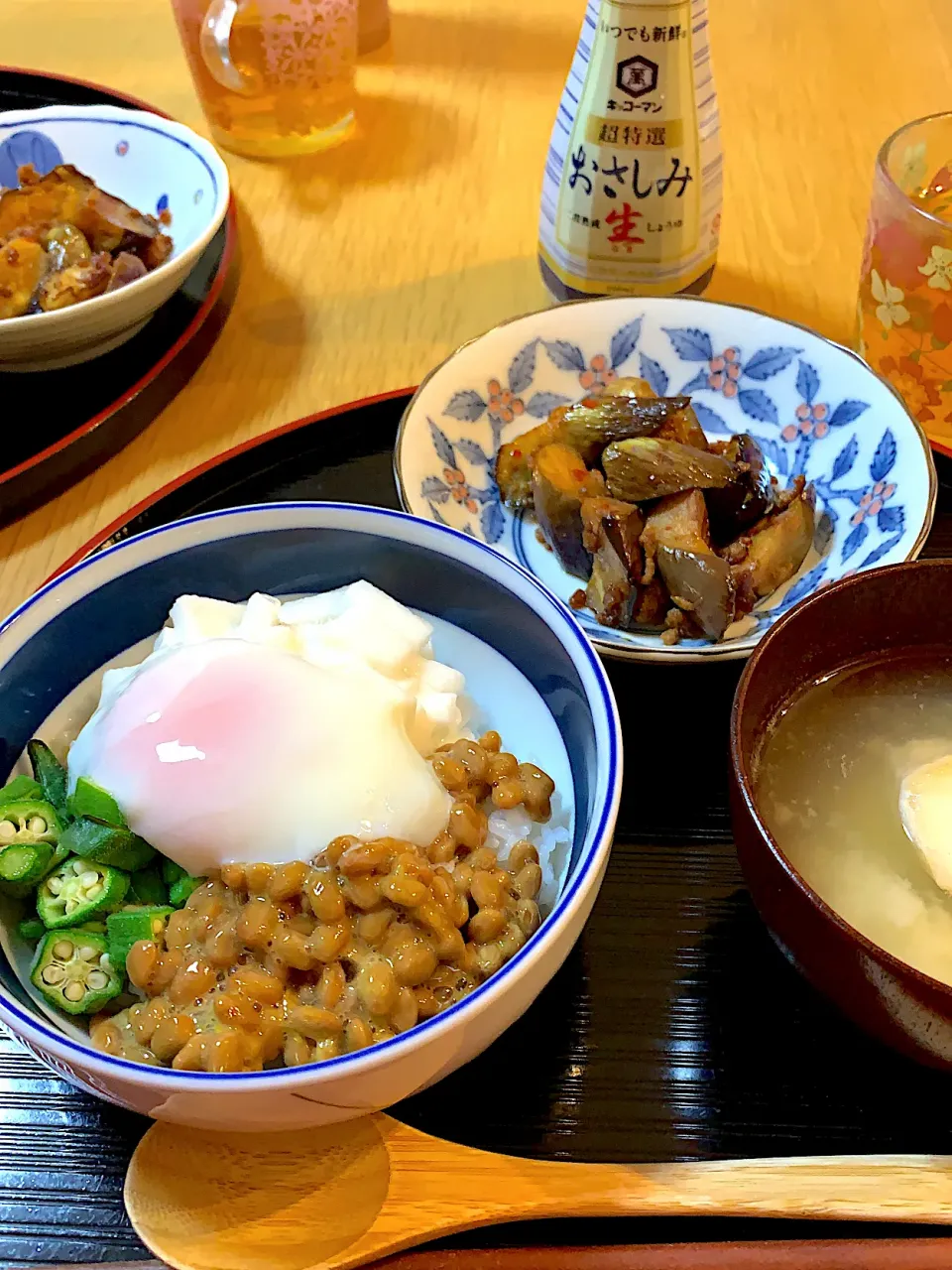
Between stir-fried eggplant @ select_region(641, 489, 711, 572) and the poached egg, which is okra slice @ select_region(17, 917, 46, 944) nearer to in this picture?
the poached egg

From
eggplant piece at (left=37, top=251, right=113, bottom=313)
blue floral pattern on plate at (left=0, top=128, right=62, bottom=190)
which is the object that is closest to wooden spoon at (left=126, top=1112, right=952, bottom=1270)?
eggplant piece at (left=37, top=251, right=113, bottom=313)

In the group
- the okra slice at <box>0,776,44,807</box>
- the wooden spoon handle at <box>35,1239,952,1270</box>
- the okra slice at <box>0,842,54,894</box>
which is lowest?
the wooden spoon handle at <box>35,1239,952,1270</box>

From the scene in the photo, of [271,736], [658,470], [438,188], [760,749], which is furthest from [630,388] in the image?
[438,188]

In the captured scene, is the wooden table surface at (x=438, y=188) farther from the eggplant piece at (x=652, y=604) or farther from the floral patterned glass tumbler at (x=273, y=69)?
the eggplant piece at (x=652, y=604)

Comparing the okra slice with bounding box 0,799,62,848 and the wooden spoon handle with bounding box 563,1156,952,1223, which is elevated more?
the okra slice with bounding box 0,799,62,848

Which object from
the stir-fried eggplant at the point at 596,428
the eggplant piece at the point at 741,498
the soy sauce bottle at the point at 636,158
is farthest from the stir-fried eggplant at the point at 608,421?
the soy sauce bottle at the point at 636,158

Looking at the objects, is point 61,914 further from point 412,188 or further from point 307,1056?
point 412,188
